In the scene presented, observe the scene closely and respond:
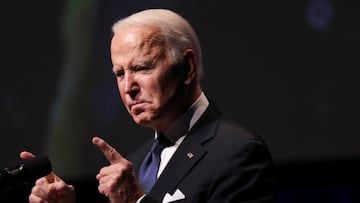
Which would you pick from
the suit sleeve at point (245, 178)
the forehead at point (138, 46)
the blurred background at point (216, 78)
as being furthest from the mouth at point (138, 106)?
the blurred background at point (216, 78)

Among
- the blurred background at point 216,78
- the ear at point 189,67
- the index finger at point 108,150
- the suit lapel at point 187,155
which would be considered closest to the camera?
the index finger at point 108,150

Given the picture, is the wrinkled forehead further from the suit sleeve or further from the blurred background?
the blurred background

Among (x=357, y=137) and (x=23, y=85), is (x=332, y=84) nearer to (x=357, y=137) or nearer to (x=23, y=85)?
(x=357, y=137)

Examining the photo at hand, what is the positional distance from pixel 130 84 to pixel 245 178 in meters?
0.43

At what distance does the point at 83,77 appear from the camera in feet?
13.1

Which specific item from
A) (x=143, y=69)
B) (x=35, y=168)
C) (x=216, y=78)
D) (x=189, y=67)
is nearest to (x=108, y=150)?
(x=35, y=168)

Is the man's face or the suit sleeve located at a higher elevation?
the man's face

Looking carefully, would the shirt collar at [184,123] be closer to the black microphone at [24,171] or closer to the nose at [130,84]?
the nose at [130,84]

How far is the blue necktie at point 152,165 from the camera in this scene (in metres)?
2.45

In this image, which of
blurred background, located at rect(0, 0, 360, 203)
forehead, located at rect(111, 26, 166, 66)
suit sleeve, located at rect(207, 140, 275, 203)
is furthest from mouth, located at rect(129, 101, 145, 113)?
blurred background, located at rect(0, 0, 360, 203)

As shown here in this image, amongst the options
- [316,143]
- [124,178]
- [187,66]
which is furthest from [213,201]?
[316,143]

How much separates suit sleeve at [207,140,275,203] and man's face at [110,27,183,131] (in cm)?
26

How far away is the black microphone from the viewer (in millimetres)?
2045

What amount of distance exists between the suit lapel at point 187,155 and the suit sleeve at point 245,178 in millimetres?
106
